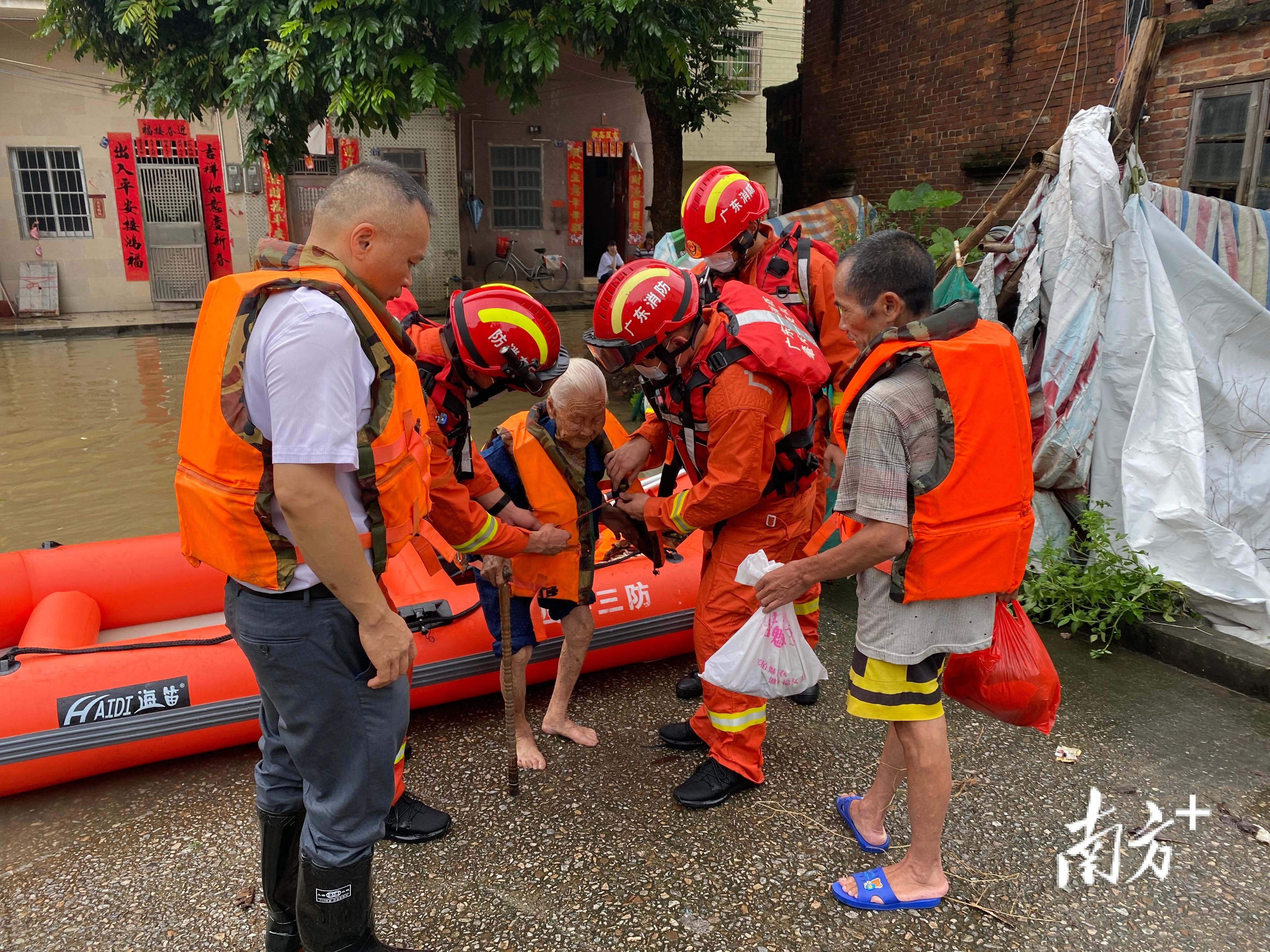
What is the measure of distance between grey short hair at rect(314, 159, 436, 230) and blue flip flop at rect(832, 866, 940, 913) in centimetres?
222

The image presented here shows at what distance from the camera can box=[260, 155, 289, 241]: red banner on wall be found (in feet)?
51.7

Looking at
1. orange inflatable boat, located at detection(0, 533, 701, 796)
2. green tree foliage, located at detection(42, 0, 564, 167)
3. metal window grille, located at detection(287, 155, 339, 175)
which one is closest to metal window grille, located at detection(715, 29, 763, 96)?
metal window grille, located at detection(287, 155, 339, 175)

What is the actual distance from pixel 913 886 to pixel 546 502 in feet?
5.83

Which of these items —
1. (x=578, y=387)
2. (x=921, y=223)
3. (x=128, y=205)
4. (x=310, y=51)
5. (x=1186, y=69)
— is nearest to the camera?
(x=578, y=387)

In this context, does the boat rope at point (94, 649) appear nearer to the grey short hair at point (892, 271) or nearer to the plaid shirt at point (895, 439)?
the plaid shirt at point (895, 439)

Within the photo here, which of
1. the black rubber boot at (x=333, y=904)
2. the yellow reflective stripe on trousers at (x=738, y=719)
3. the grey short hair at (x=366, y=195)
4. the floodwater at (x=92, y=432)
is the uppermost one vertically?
the grey short hair at (x=366, y=195)

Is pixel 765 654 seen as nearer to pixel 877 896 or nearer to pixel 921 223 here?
pixel 877 896

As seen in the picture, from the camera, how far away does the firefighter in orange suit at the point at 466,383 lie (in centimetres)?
276

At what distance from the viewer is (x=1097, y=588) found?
169 inches

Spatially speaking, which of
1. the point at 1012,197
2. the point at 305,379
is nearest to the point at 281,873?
the point at 305,379

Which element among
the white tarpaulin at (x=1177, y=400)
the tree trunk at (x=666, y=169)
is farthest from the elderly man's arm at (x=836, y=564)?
the tree trunk at (x=666, y=169)

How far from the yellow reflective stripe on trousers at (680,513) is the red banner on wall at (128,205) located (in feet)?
53.1

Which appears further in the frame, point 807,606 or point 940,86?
point 940,86

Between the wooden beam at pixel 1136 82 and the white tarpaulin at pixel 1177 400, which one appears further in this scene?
the wooden beam at pixel 1136 82
